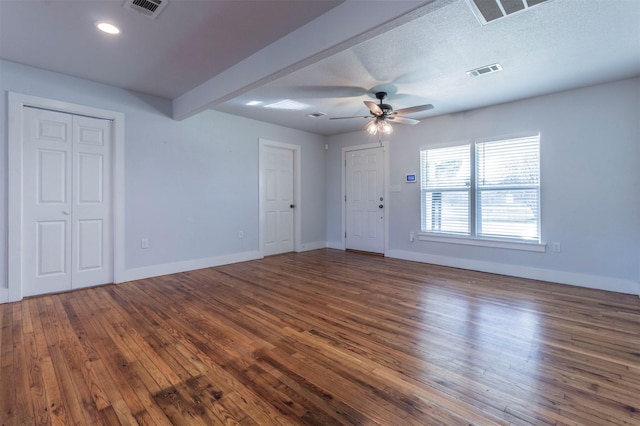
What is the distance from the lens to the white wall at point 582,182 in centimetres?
359

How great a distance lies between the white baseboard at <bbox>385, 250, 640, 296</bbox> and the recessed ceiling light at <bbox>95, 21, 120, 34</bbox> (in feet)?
16.7

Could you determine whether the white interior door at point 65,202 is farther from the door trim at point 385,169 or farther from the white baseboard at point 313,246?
the door trim at point 385,169

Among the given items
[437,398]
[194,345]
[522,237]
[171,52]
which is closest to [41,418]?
[194,345]

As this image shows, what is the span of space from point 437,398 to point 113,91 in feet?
16.0

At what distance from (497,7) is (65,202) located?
4.88 meters

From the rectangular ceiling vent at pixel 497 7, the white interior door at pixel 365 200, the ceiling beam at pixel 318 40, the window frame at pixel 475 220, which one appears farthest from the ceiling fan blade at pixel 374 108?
the white interior door at pixel 365 200

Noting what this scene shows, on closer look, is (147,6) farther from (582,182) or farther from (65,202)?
(582,182)

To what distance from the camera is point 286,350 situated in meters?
2.22

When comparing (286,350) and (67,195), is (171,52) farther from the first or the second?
(286,350)

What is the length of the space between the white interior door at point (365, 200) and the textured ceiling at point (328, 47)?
6.69 ft

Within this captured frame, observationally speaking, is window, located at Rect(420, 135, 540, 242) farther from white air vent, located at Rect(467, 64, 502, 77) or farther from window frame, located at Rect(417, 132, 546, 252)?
white air vent, located at Rect(467, 64, 502, 77)

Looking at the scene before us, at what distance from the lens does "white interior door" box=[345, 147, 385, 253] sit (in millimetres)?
5977

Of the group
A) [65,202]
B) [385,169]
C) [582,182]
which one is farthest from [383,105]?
[65,202]

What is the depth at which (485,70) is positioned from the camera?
3330 mm
